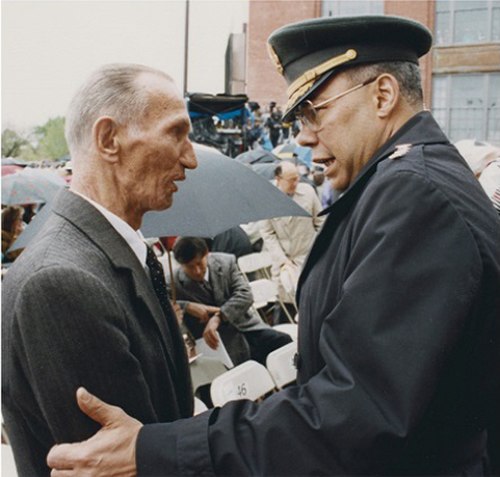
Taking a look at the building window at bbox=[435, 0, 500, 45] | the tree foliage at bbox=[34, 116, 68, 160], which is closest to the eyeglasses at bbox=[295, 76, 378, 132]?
the building window at bbox=[435, 0, 500, 45]

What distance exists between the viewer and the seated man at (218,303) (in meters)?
4.62

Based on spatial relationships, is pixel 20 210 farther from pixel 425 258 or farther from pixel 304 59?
pixel 425 258

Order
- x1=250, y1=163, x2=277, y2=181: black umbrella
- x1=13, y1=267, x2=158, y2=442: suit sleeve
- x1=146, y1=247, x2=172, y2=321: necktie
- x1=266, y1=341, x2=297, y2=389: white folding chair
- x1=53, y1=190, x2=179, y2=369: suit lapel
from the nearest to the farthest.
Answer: x1=13, y1=267, x2=158, y2=442: suit sleeve < x1=53, y1=190, x2=179, y2=369: suit lapel < x1=146, y1=247, x2=172, y2=321: necktie < x1=266, y1=341, x2=297, y2=389: white folding chair < x1=250, y1=163, x2=277, y2=181: black umbrella

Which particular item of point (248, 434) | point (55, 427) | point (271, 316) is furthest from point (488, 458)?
point (271, 316)

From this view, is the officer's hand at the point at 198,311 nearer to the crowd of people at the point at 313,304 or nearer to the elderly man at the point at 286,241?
the elderly man at the point at 286,241

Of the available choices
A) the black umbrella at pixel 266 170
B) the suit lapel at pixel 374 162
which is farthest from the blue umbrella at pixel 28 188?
the suit lapel at pixel 374 162

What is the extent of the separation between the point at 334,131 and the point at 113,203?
0.61 metres

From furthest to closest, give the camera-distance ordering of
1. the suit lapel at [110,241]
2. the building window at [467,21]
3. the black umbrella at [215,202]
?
the building window at [467,21], the black umbrella at [215,202], the suit lapel at [110,241]

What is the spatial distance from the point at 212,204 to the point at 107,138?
1.64 m

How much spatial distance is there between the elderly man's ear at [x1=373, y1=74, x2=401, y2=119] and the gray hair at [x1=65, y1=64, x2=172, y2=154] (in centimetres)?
59

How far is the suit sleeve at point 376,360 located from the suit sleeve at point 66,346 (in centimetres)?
17

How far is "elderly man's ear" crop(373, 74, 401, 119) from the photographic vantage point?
1.51 m

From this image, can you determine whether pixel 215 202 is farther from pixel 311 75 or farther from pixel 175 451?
pixel 175 451

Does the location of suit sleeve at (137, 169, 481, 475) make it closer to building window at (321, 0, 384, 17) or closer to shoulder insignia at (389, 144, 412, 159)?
shoulder insignia at (389, 144, 412, 159)
